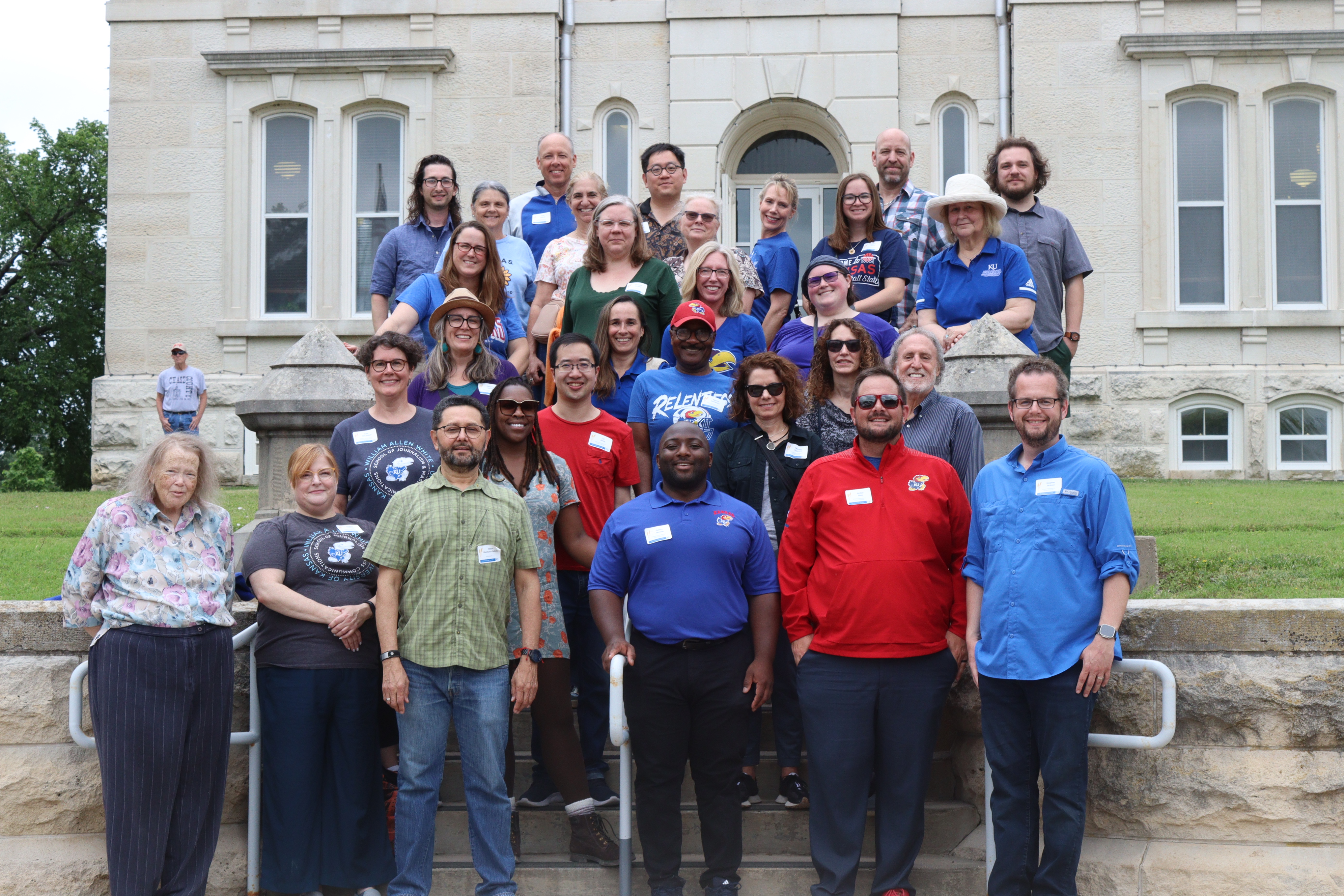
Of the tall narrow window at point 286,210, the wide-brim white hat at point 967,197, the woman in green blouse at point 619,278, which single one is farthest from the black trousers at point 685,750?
the tall narrow window at point 286,210

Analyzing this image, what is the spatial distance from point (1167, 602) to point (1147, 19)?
1038 cm

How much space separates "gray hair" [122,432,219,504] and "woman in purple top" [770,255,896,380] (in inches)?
109

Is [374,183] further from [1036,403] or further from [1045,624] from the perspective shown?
[1045,624]

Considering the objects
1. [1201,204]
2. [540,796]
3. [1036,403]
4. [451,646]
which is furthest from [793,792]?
[1201,204]

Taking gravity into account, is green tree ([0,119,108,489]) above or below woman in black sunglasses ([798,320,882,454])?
above

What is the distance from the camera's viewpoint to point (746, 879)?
15.9 ft

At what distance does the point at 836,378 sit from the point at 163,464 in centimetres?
280

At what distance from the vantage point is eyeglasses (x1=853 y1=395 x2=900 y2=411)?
4.64 m

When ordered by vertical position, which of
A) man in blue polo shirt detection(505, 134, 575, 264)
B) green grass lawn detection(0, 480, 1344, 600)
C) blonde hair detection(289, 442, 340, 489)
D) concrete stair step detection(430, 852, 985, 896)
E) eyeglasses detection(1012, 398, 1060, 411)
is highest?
man in blue polo shirt detection(505, 134, 575, 264)

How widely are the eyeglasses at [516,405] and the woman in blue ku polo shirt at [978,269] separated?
2329 millimetres

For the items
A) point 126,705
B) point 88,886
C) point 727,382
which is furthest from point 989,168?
point 88,886

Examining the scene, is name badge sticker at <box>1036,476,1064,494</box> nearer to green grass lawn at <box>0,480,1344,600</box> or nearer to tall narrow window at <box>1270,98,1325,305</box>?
green grass lawn at <box>0,480,1344,600</box>

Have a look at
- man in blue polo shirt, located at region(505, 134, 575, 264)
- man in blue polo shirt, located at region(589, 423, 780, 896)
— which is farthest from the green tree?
man in blue polo shirt, located at region(589, 423, 780, 896)

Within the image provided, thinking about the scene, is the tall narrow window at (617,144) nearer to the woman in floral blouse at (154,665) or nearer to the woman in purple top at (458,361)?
the woman in purple top at (458,361)
